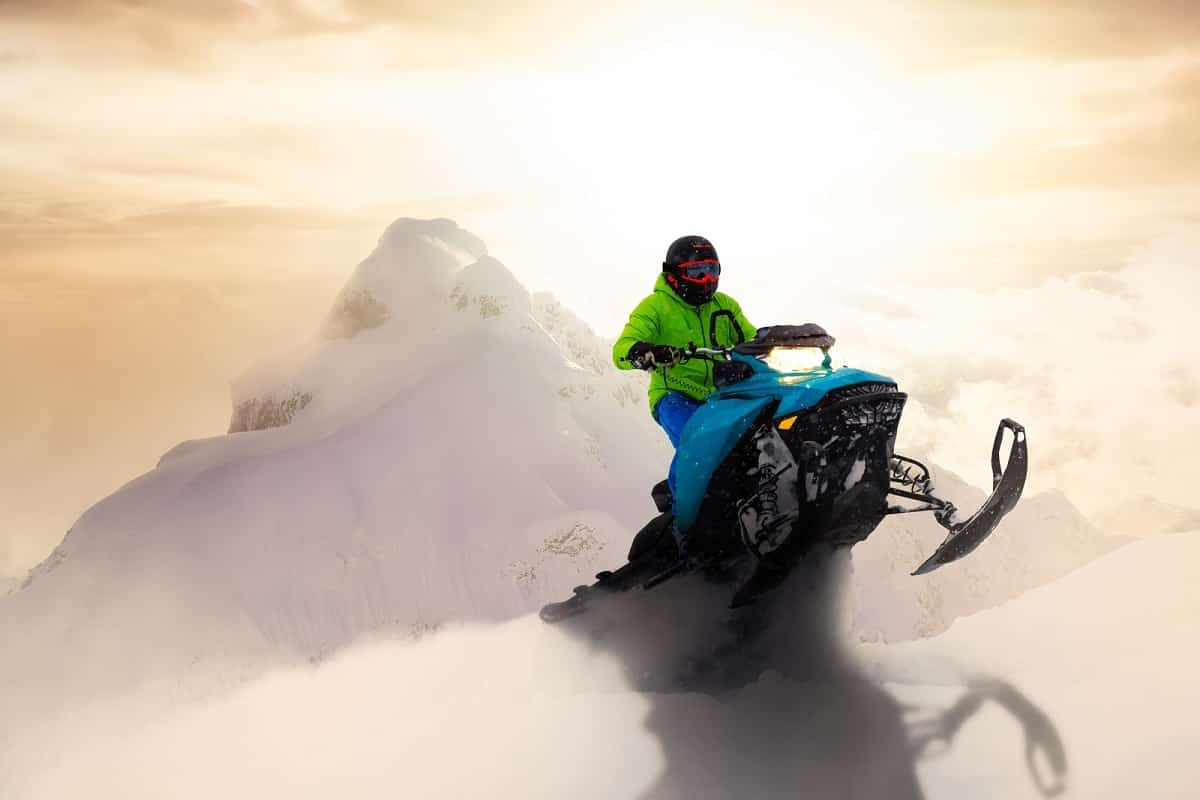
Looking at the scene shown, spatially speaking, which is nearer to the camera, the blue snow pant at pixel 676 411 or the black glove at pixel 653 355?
the black glove at pixel 653 355

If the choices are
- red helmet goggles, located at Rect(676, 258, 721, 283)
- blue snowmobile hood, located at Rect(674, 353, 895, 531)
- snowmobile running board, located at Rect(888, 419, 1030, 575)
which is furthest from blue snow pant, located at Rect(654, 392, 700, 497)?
snowmobile running board, located at Rect(888, 419, 1030, 575)

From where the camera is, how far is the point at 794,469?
5.31 metres

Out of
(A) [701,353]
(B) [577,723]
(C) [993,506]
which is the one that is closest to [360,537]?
(B) [577,723]

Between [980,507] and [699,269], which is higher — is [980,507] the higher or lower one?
the lower one

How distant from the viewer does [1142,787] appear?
166 inches

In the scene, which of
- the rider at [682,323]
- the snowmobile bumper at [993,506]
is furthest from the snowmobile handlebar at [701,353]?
the snowmobile bumper at [993,506]

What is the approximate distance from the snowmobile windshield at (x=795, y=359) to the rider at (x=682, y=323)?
1.08m

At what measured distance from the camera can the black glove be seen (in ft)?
19.8

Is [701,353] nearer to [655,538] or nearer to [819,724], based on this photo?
[655,538]

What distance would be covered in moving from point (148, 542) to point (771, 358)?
2053 cm

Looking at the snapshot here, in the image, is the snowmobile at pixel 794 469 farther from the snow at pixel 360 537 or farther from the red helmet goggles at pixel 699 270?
the snow at pixel 360 537

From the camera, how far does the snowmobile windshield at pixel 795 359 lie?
5.64 m

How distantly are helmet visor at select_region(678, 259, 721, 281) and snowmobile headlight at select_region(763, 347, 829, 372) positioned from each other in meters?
1.30

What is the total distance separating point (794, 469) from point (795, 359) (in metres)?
0.79
